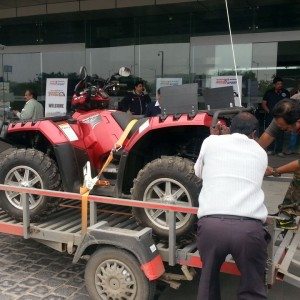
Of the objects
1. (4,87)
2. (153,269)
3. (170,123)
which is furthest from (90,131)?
(4,87)

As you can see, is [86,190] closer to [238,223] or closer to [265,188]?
[238,223]

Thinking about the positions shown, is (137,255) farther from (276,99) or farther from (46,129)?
(276,99)

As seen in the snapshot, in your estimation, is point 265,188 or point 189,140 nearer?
point 189,140

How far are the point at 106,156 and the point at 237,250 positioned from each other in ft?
7.25

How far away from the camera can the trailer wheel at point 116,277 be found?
356 centimetres

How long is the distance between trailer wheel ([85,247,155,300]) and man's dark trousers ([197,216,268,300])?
73 cm

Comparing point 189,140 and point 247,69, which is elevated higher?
point 247,69

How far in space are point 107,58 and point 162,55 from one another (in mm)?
1722

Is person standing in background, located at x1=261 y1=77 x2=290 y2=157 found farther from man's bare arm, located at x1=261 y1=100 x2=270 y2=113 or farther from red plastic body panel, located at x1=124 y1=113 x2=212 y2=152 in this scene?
red plastic body panel, located at x1=124 y1=113 x2=212 y2=152

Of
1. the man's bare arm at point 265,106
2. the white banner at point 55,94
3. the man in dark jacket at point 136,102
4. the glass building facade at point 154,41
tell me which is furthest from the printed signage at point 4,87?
the man's bare arm at point 265,106

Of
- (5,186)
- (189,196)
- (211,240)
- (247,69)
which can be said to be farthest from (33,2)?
(211,240)

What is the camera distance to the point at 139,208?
3980 mm

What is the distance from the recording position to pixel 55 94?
43.7ft

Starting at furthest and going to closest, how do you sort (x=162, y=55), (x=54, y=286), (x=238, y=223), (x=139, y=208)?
(x=162, y=55)
(x=54, y=286)
(x=139, y=208)
(x=238, y=223)
